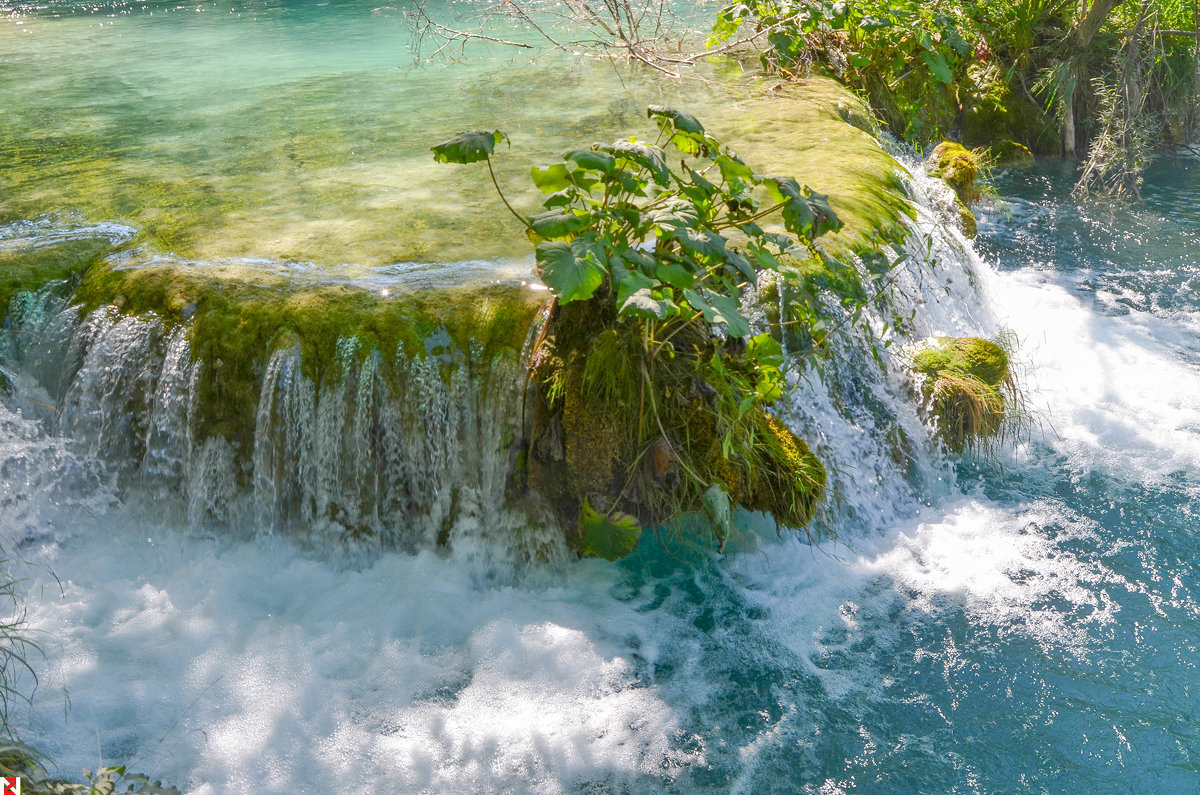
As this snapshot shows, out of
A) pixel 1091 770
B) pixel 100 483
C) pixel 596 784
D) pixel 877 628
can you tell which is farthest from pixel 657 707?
pixel 100 483

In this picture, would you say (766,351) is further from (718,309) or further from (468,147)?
(468,147)

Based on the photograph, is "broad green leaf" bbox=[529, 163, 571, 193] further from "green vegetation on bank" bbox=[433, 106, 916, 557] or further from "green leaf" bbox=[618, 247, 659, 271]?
"green leaf" bbox=[618, 247, 659, 271]

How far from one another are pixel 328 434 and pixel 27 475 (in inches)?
58.3

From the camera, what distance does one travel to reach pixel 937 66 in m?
8.52

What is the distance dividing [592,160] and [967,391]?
8.59 ft

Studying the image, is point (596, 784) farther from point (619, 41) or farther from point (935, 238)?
point (619, 41)

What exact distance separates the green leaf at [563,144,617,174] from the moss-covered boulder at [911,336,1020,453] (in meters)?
2.36

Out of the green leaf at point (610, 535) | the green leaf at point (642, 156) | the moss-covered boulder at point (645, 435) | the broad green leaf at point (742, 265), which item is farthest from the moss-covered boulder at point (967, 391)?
the green leaf at point (642, 156)

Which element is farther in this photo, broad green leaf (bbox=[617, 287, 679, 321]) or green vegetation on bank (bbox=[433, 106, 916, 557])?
green vegetation on bank (bbox=[433, 106, 916, 557])

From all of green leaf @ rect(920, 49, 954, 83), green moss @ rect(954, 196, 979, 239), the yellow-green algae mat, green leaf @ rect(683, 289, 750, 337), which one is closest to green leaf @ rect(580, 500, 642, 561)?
the yellow-green algae mat

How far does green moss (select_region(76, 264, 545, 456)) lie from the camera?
14.1 feet

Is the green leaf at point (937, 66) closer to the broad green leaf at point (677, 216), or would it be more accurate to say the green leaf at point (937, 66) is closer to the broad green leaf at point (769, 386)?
the broad green leaf at point (769, 386)

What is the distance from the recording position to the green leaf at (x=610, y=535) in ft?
13.0

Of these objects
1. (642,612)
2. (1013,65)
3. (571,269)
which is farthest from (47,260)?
(1013,65)
